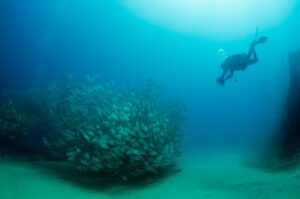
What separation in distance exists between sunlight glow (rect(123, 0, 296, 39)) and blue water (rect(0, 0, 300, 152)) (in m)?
1.27

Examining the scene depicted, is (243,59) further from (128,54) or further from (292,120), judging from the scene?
(128,54)

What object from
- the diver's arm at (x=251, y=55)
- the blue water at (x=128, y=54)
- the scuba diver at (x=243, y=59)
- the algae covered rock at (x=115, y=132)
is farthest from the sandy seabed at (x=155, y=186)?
the blue water at (x=128, y=54)

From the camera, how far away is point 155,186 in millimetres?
8547

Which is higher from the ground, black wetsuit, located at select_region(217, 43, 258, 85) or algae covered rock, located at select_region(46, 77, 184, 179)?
black wetsuit, located at select_region(217, 43, 258, 85)

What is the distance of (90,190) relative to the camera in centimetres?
808

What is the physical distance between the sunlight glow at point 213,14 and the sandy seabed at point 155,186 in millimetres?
26959

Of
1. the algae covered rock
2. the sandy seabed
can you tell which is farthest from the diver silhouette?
the sandy seabed

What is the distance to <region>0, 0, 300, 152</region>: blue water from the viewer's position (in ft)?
96.8

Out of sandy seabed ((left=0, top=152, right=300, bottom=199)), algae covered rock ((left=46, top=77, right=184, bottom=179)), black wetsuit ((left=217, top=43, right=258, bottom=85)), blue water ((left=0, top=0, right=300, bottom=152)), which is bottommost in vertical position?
sandy seabed ((left=0, top=152, right=300, bottom=199))

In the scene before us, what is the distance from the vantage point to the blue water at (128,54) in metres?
29.5

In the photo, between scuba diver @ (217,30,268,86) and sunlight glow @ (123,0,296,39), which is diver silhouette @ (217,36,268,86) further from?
sunlight glow @ (123,0,296,39)

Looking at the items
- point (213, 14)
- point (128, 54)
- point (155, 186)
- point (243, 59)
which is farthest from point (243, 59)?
point (213, 14)

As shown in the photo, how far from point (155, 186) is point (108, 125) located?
228cm

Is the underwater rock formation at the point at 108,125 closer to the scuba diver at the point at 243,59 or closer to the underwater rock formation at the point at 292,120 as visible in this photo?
the scuba diver at the point at 243,59
